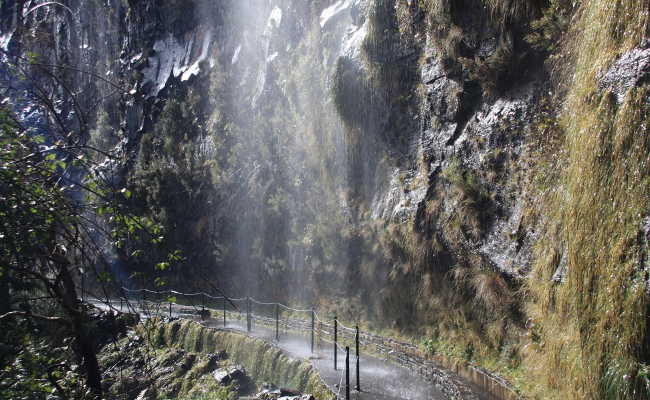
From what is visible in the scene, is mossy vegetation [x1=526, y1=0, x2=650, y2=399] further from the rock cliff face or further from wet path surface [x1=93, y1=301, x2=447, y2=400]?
wet path surface [x1=93, y1=301, x2=447, y2=400]

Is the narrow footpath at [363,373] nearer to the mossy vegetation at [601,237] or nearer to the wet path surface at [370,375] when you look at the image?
the wet path surface at [370,375]

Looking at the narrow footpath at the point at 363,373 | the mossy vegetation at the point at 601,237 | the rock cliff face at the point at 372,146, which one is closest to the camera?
the mossy vegetation at the point at 601,237

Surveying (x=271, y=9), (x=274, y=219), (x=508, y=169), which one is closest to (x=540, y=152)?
(x=508, y=169)

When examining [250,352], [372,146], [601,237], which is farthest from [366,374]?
[372,146]

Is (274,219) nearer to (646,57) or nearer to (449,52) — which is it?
(449,52)

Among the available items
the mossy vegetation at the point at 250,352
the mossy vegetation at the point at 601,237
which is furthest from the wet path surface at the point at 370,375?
the mossy vegetation at the point at 601,237

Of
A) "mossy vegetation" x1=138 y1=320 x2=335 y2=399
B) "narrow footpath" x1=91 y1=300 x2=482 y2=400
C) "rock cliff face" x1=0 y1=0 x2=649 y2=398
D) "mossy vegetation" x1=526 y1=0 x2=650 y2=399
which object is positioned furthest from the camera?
"mossy vegetation" x1=138 y1=320 x2=335 y2=399

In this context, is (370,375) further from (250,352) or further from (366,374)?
(250,352)

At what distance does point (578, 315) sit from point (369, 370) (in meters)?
4.48

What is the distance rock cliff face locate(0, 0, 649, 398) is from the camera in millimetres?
5844

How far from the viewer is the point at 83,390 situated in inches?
147

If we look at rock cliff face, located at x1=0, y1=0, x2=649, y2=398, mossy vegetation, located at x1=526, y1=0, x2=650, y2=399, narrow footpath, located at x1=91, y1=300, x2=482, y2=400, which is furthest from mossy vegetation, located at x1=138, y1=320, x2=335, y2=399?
mossy vegetation, located at x1=526, y1=0, x2=650, y2=399

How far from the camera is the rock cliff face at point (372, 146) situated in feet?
19.2

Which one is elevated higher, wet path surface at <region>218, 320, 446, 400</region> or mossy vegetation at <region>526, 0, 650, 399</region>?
mossy vegetation at <region>526, 0, 650, 399</region>
